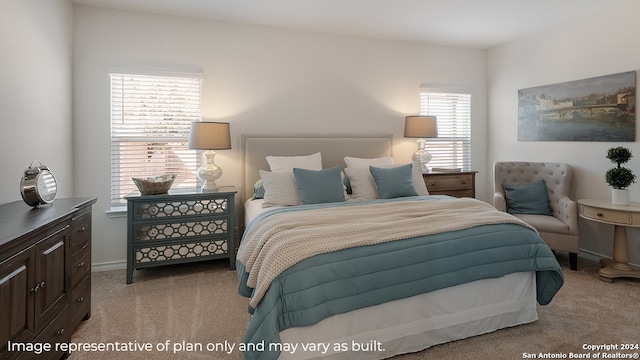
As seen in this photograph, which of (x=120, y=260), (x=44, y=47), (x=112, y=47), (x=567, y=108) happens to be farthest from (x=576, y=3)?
(x=120, y=260)

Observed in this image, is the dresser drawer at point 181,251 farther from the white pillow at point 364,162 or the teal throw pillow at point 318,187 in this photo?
the white pillow at point 364,162

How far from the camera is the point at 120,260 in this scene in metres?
3.56

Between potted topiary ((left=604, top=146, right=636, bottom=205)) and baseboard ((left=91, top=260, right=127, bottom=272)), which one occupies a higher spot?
potted topiary ((left=604, top=146, right=636, bottom=205))

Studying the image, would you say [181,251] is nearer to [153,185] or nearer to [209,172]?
[153,185]

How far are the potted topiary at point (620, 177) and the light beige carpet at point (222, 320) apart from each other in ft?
→ 2.56

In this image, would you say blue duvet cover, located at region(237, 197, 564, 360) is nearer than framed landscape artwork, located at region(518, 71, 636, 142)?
Yes

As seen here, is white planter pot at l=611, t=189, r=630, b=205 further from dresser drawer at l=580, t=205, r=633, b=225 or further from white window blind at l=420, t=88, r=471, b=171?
white window blind at l=420, t=88, r=471, b=171

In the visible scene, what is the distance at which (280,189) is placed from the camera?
3.14 meters

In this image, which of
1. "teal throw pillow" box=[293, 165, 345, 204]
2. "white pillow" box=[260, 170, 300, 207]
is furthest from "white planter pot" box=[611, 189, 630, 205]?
"white pillow" box=[260, 170, 300, 207]

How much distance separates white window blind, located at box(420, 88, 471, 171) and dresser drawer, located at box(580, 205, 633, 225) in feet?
6.06

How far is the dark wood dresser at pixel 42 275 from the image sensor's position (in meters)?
1.38

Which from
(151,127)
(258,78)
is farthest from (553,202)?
(151,127)

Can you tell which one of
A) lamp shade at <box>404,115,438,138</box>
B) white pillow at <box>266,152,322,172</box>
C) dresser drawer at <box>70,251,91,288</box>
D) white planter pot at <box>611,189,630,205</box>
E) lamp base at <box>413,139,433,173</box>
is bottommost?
dresser drawer at <box>70,251,91,288</box>

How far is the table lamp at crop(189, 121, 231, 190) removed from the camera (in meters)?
3.37
